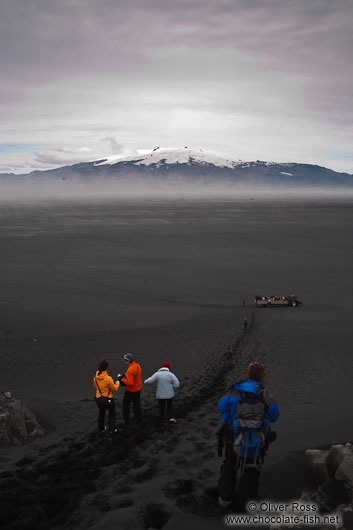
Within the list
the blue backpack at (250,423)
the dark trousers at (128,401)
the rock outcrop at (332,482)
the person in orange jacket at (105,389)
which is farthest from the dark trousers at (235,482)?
the dark trousers at (128,401)

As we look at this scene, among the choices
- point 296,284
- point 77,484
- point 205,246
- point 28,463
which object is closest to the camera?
point 77,484

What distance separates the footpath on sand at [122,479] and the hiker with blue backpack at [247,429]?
1.25 feet

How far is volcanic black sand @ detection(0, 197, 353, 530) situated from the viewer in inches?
225

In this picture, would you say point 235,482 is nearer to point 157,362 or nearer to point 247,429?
point 247,429

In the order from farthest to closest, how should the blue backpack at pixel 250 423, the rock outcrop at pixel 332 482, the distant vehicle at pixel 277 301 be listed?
the distant vehicle at pixel 277 301, the blue backpack at pixel 250 423, the rock outcrop at pixel 332 482

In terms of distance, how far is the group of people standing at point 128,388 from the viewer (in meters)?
8.23

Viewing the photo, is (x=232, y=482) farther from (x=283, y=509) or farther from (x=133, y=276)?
(x=133, y=276)

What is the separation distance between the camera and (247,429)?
4914 mm

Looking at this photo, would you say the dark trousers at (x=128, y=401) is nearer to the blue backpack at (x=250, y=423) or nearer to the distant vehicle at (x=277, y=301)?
the blue backpack at (x=250, y=423)

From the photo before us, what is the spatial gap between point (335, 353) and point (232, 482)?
11846 mm

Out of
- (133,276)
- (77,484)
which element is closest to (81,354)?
(77,484)

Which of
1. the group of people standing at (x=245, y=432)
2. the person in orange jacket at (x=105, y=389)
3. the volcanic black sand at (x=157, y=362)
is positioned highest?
the group of people standing at (x=245, y=432)

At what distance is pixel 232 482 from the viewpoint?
5.11 m

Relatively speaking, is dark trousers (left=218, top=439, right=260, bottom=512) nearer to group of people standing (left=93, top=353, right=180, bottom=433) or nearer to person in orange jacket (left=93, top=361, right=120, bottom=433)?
group of people standing (left=93, top=353, right=180, bottom=433)
